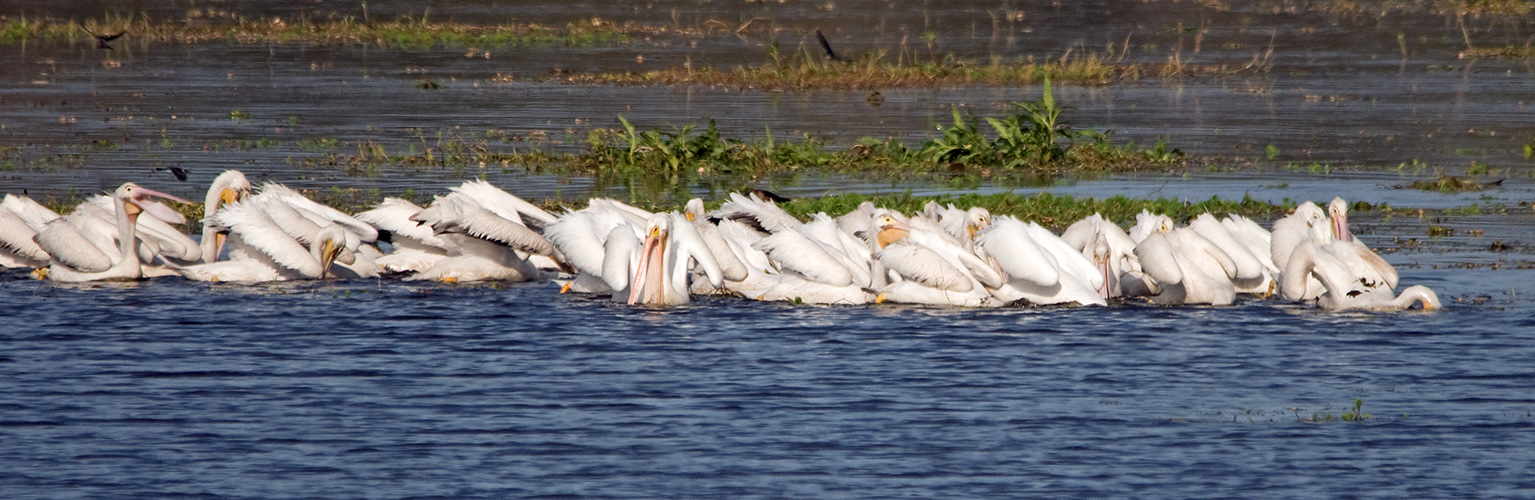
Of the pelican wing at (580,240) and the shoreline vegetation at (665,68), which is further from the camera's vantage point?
the shoreline vegetation at (665,68)

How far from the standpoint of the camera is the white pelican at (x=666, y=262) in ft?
40.6

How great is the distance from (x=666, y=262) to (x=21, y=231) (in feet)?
15.1

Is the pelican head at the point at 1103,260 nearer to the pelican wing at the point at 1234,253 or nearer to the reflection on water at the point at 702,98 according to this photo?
the pelican wing at the point at 1234,253

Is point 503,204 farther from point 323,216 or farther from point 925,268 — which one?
point 925,268

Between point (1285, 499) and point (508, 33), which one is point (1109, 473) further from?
point (508, 33)

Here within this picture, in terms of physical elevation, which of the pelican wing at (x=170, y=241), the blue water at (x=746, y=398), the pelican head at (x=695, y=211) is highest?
the pelican head at (x=695, y=211)

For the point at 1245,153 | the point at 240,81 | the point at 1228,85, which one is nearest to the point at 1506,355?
the point at 1245,153

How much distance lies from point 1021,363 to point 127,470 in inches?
180

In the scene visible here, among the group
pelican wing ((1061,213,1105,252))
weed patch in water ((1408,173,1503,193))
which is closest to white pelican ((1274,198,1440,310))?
pelican wing ((1061,213,1105,252))

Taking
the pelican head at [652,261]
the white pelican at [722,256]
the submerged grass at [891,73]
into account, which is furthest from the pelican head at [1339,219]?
the submerged grass at [891,73]

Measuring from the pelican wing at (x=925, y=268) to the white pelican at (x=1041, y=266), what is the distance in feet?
0.81

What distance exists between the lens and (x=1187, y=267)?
40.9ft

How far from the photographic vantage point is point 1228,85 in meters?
31.8

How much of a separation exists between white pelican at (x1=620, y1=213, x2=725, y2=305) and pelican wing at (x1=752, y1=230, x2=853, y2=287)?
40 centimetres
